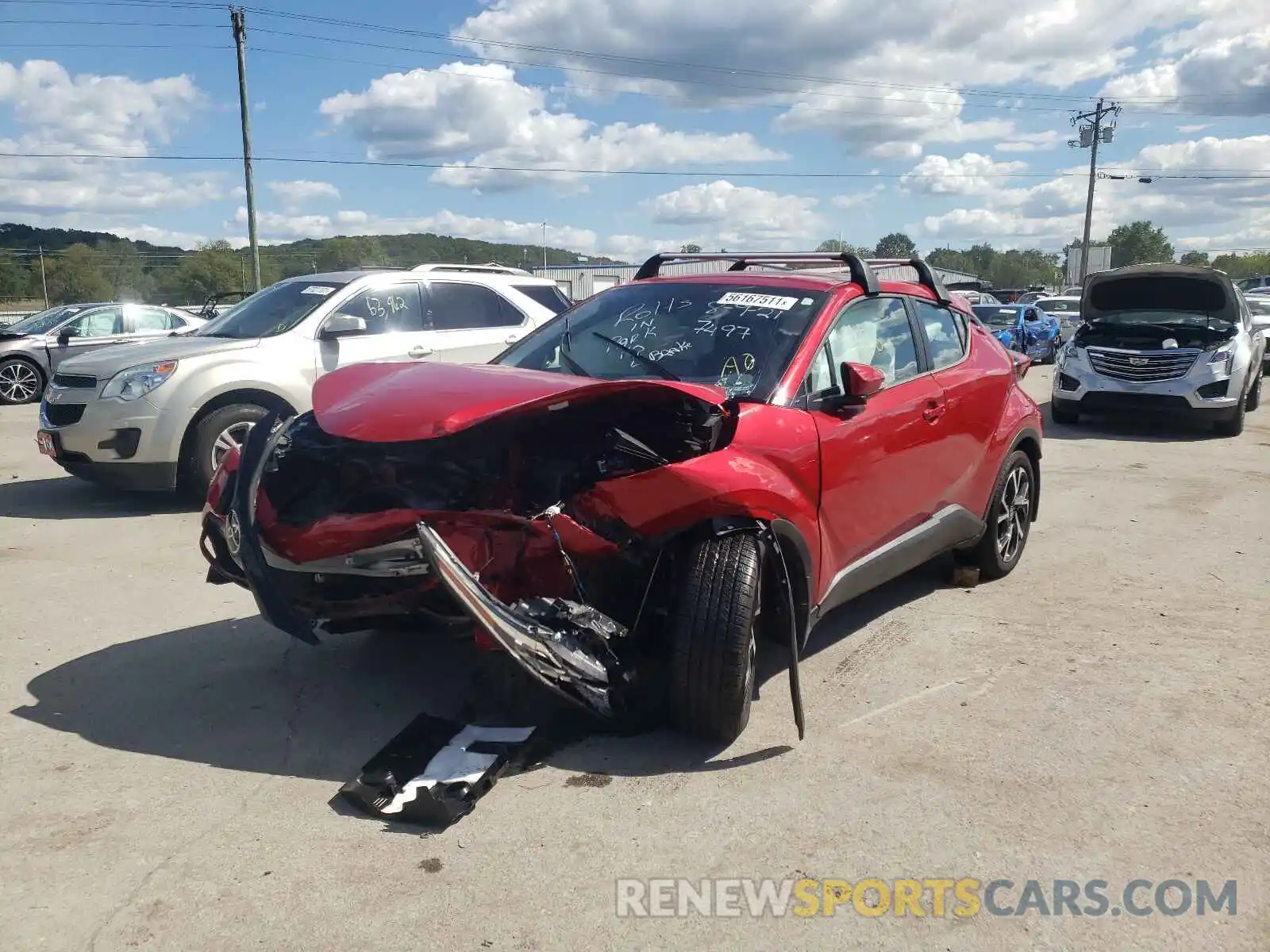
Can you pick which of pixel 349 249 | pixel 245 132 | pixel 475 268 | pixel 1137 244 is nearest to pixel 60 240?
pixel 349 249

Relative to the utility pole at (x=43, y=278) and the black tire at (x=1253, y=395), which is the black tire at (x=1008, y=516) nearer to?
the black tire at (x=1253, y=395)

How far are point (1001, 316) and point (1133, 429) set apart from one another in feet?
35.6

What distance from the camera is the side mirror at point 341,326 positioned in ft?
26.6

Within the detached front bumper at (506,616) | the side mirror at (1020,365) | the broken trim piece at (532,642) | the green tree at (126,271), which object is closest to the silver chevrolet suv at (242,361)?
the detached front bumper at (506,616)

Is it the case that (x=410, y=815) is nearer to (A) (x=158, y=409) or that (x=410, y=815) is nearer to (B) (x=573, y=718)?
(B) (x=573, y=718)

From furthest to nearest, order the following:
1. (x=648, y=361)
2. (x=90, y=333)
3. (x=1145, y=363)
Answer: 1. (x=90, y=333)
2. (x=1145, y=363)
3. (x=648, y=361)

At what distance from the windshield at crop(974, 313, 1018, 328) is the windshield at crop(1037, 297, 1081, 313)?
380 centimetres

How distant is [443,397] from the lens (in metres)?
3.65

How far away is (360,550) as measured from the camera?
3.51 metres

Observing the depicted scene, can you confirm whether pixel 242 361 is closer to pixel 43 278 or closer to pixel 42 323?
pixel 42 323

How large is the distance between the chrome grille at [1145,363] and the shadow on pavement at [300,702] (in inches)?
346

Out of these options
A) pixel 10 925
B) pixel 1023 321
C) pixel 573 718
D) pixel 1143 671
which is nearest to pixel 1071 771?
pixel 1143 671

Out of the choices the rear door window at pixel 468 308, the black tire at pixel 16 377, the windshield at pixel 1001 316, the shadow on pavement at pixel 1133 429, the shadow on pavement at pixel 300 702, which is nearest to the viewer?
the shadow on pavement at pixel 300 702

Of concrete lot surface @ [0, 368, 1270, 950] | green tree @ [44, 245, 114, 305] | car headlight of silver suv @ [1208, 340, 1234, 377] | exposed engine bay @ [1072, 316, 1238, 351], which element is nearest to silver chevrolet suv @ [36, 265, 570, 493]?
concrete lot surface @ [0, 368, 1270, 950]
